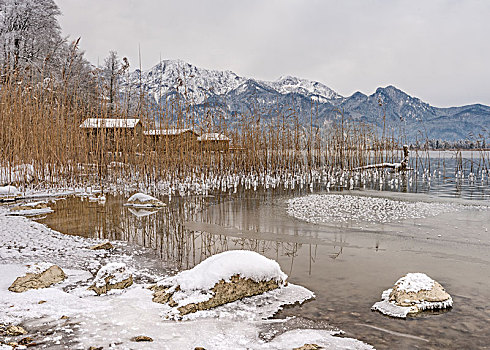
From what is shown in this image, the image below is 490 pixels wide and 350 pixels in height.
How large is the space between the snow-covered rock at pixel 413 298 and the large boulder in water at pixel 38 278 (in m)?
2.29

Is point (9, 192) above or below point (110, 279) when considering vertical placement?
above

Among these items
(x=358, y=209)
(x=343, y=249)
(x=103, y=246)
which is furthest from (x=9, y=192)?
(x=358, y=209)

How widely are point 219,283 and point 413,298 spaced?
1295mm

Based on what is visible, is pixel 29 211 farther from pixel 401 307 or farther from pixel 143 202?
pixel 401 307

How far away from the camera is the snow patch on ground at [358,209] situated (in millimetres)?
5047

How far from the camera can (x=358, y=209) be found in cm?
575

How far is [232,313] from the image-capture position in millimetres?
2125

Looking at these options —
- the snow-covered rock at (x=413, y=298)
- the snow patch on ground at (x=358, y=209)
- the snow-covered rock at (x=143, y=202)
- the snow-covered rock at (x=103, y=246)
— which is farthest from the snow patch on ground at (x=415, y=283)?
the snow-covered rock at (x=143, y=202)

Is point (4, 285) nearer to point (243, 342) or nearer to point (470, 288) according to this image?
point (243, 342)

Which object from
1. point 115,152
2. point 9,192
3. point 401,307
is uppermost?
point 115,152

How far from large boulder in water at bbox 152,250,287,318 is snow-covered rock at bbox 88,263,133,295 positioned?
0.79 ft

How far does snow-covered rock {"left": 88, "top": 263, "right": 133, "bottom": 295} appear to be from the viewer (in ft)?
7.77

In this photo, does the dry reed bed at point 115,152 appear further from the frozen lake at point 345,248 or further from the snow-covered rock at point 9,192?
the frozen lake at point 345,248

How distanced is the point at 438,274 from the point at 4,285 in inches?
133
